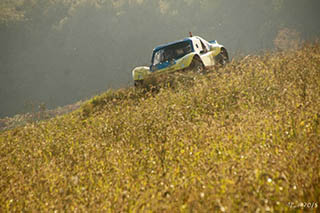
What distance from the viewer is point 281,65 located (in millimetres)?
7270

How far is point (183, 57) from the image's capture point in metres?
8.85

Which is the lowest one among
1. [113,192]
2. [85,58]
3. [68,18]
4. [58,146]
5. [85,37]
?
[113,192]

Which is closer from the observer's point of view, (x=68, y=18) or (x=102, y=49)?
(x=102, y=49)

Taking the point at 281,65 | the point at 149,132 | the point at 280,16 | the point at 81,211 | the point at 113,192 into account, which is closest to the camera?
the point at 81,211

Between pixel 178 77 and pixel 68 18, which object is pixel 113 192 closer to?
pixel 178 77

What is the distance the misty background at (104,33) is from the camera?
131 feet

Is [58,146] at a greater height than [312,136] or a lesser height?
greater

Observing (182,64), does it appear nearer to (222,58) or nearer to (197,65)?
(197,65)

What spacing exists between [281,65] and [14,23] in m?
48.2

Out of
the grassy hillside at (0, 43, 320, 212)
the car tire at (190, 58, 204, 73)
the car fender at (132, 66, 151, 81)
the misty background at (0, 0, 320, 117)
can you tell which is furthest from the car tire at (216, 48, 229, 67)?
the misty background at (0, 0, 320, 117)

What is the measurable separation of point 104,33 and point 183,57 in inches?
1526

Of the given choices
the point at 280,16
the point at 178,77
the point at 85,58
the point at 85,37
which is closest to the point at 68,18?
the point at 85,37

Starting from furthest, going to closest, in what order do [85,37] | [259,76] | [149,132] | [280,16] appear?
[85,37]
[280,16]
[259,76]
[149,132]

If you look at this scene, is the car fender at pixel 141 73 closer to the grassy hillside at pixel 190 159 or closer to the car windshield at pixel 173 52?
the car windshield at pixel 173 52
